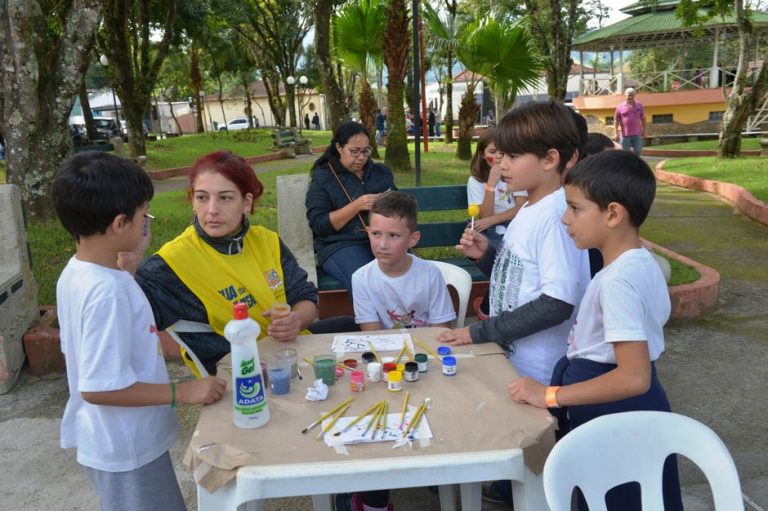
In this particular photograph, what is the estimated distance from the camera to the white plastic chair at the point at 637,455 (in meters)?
1.38

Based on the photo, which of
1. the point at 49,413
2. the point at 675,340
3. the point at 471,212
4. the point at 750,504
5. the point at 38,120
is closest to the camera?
the point at 750,504

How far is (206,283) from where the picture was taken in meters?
2.31

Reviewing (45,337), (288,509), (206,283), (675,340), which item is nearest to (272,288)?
(206,283)

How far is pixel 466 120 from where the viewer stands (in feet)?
43.7

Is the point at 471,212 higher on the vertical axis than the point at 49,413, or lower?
higher

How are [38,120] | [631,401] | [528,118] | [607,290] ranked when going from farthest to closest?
[38,120] → [528,118] → [631,401] → [607,290]

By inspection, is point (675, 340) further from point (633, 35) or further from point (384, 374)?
point (633, 35)

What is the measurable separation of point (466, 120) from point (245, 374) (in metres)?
12.4

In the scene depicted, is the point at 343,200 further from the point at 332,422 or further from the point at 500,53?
the point at 500,53

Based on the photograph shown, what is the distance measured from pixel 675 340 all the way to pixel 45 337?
4.42m

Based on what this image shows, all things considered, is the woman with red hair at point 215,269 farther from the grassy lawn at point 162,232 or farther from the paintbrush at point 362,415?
the grassy lawn at point 162,232

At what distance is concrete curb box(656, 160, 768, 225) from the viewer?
7.66 meters

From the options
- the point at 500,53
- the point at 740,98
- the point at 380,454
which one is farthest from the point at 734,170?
the point at 380,454

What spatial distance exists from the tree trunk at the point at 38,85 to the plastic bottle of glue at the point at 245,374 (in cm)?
539
